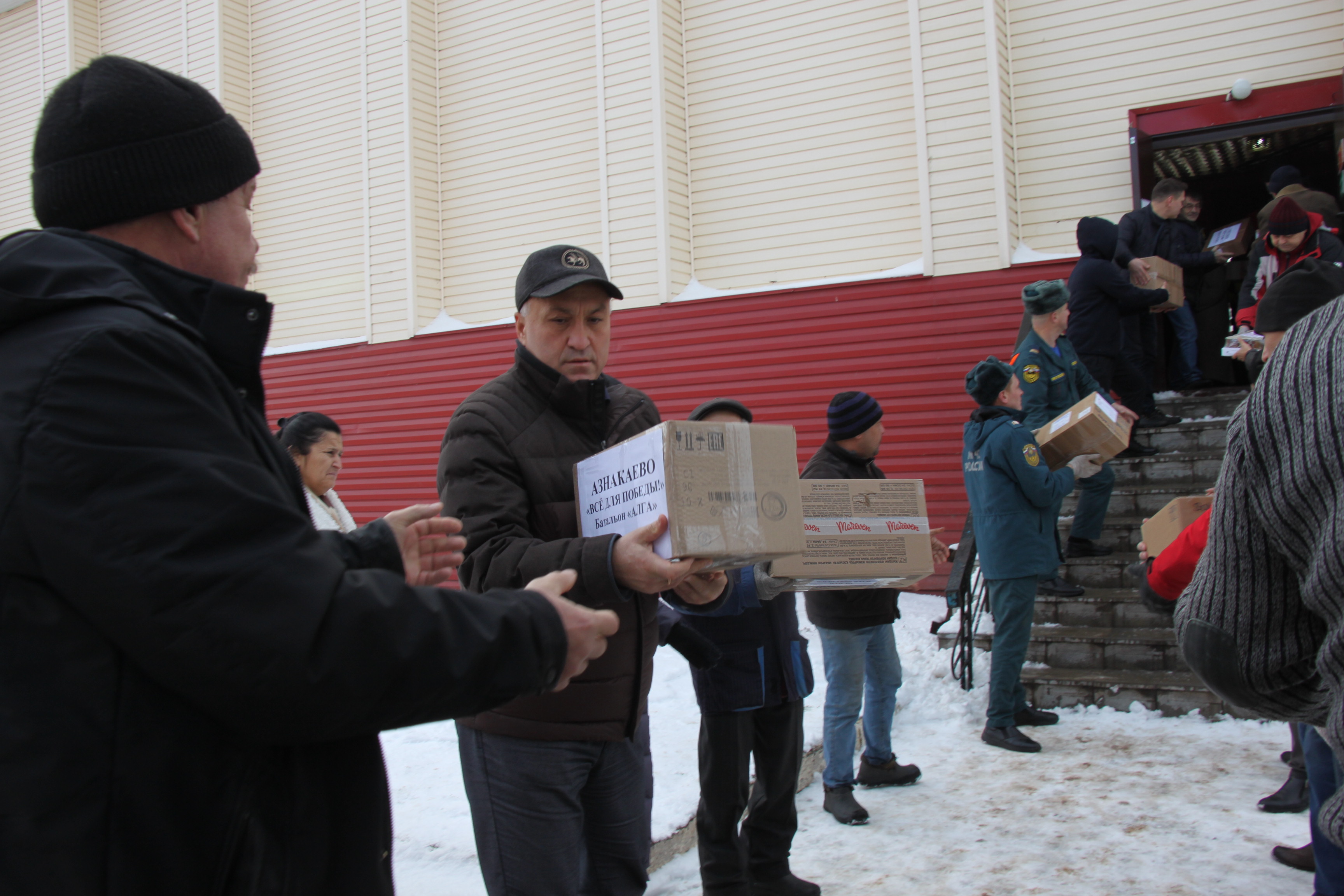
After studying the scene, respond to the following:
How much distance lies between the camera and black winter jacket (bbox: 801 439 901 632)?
458 cm

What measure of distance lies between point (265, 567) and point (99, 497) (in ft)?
0.62

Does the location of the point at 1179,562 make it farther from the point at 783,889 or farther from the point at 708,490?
the point at 783,889

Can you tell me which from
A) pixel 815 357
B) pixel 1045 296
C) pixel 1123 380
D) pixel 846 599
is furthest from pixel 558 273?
pixel 815 357

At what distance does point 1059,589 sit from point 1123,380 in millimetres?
2149

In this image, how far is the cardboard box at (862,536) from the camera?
3.27m

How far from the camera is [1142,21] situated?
8453mm

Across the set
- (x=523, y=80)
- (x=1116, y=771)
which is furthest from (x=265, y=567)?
(x=523, y=80)

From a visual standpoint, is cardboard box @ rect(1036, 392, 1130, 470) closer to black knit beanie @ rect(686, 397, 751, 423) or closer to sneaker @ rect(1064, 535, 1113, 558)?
sneaker @ rect(1064, 535, 1113, 558)

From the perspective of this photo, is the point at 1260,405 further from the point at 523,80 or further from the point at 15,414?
the point at 523,80

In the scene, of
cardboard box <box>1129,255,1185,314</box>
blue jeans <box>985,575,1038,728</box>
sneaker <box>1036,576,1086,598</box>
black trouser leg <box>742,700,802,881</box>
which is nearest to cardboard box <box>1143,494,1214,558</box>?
black trouser leg <box>742,700,802,881</box>

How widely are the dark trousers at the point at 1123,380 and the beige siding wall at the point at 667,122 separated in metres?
1.55

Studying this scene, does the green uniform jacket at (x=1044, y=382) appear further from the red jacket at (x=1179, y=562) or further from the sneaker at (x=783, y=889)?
the sneaker at (x=783, y=889)

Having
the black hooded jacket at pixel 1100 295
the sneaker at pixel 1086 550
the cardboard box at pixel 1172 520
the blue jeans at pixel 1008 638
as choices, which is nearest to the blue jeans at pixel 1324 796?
the cardboard box at pixel 1172 520

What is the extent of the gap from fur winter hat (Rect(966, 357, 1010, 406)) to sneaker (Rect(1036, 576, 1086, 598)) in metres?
1.88
